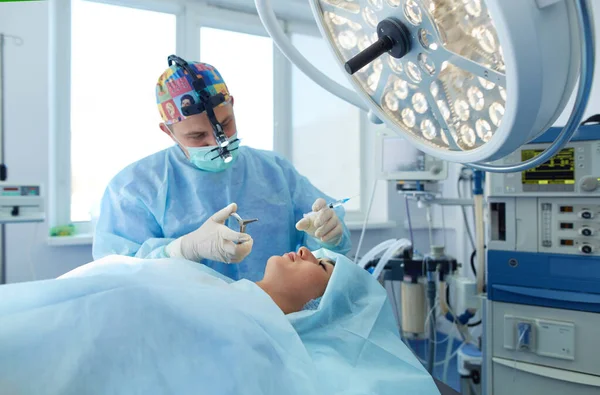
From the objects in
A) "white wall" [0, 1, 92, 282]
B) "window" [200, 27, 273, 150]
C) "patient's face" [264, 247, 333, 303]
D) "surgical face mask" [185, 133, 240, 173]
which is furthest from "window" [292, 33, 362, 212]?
"patient's face" [264, 247, 333, 303]

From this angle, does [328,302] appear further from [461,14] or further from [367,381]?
[461,14]

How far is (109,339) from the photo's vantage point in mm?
679

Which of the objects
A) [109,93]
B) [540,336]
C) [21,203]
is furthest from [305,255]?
[109,93]

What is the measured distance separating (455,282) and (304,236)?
812 mm

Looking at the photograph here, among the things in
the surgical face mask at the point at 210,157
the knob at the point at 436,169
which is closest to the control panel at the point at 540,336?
the knob at the point at 436,169

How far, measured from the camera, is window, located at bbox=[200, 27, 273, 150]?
290cm

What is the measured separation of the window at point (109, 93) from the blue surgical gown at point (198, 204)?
1.18m

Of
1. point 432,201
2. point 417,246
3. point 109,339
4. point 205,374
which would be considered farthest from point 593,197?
point 417,246

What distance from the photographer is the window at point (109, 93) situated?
2467mm

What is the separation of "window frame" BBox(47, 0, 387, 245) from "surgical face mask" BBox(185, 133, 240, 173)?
1102mm

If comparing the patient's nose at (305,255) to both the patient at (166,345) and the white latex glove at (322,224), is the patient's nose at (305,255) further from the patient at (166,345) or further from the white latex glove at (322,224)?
the patient at (166,345)

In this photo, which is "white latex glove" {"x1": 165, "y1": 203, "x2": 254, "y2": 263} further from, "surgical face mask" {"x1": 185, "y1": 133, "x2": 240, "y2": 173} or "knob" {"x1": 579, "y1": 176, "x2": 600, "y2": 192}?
"knob" {"x1": 579, "y1": 176, "x2": 600, "y2": 192}

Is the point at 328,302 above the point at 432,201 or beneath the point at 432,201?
beneath

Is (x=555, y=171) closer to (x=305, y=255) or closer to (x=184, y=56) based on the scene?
(x=305, y=255)
